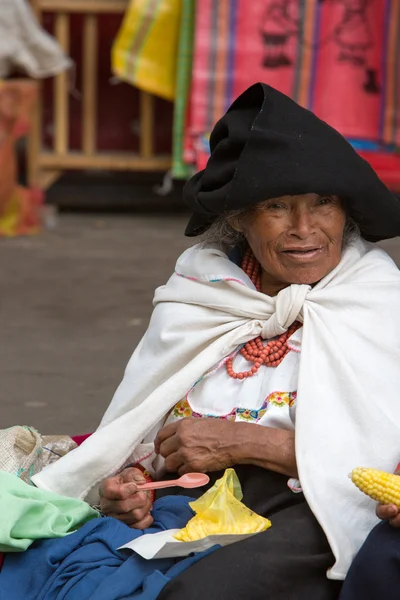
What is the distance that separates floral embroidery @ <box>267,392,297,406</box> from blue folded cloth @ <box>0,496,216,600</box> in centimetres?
34

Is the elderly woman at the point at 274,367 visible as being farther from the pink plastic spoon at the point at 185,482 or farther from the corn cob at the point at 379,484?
the corn cob at the point at 379,484

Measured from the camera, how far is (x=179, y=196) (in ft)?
30.4

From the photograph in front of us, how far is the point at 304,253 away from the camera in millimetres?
3084

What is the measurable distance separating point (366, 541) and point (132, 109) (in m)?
6.55

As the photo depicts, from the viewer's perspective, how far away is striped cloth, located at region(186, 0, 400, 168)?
7.72 meters

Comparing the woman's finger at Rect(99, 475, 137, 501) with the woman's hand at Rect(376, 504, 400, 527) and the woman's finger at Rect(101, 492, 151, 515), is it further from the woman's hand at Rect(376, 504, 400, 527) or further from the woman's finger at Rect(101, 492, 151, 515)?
the woman's hand at Rect(376, 504, 400, 527)

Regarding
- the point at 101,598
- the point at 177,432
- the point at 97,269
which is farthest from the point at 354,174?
the point at 97,269

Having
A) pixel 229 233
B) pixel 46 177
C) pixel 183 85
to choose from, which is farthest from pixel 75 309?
pixel 229 233

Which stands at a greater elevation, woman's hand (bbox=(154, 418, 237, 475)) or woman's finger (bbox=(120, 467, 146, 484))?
woman's hand (bbox=(154, 418, 237, 475))

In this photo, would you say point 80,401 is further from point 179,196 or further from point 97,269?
point 179,196

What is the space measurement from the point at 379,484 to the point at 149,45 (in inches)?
232

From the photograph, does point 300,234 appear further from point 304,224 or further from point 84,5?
point 84,5

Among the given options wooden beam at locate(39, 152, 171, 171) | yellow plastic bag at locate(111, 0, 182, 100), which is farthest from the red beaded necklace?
wooden beam at locate(39, 152, 171, 171)

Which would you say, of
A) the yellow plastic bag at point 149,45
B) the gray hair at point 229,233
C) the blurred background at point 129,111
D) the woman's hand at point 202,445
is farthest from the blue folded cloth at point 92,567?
the yellow plastic bag at point 149,45
